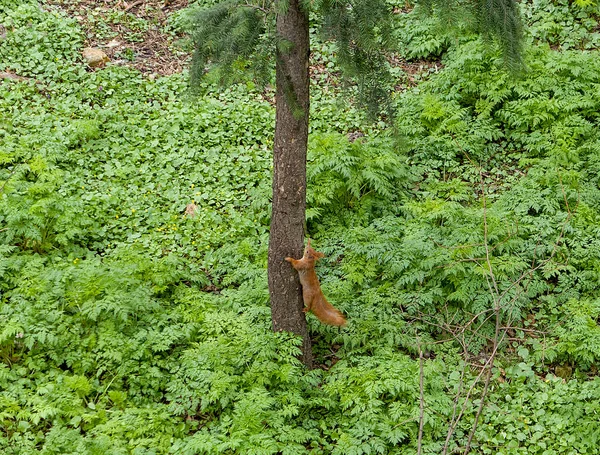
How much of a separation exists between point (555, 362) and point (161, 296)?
3.92 meters

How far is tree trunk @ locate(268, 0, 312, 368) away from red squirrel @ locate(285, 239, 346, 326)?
74 millimetres

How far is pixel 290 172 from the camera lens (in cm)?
539

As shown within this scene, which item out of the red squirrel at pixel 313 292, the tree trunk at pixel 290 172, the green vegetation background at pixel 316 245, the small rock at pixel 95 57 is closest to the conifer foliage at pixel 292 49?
the tree trunk at pixel 290 172

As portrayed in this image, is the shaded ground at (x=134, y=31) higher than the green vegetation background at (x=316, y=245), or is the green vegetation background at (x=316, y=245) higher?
the shaded ground at (x=134, y=31)

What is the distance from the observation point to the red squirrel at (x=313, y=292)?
560 centimetres

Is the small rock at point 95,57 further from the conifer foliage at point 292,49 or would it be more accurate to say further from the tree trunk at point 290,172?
the tree trunk at point 290,172

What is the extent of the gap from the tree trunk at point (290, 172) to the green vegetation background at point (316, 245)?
0.34 m

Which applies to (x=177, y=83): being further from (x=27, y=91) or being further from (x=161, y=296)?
(x=161, y=296)

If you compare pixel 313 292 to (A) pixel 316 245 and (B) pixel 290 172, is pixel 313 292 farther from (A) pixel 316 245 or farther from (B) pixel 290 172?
(A) pixel 316 245

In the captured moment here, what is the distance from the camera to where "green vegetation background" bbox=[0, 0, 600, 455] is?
530 cm

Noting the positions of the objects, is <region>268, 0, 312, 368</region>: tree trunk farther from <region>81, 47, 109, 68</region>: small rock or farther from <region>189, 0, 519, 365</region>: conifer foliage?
<region>81, 47, 109, 68</region>: small rock

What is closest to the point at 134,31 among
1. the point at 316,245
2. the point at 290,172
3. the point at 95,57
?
the point at 95,57

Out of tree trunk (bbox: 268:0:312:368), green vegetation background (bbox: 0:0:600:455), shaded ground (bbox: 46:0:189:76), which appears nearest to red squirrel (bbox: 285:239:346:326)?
tree trunk (bbox: 268:0:312:368)

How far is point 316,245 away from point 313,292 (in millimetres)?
1478
